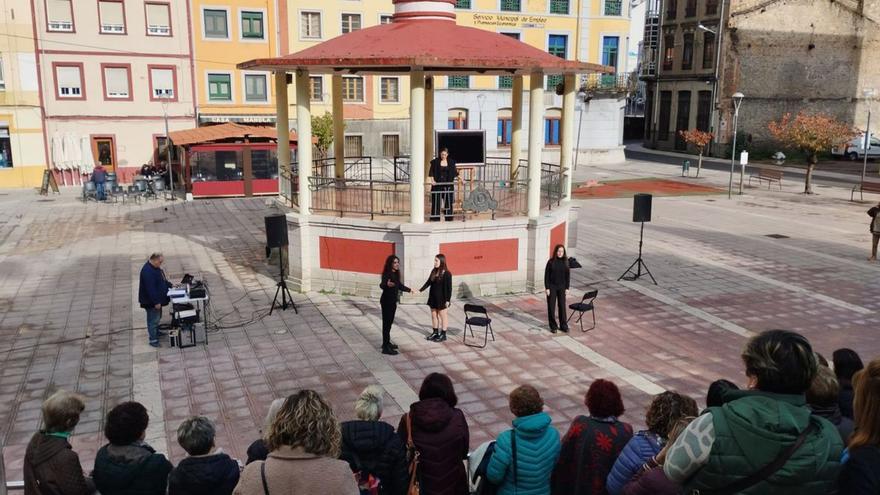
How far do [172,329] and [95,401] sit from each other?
→ 2322mm

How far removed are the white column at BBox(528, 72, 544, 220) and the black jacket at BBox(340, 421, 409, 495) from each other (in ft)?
34.3

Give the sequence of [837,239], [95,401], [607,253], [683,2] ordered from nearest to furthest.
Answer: [95,401]
[607,253]
[837,239]
[683,2]

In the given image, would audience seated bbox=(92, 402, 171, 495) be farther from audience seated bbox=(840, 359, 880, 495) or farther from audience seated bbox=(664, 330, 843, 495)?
audience seated bbox=(840, 359, 880, 495)

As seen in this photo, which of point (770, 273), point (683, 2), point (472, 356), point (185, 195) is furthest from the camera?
point (683, 2)

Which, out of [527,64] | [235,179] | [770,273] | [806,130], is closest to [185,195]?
[235,179]

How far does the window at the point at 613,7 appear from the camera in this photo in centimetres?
4597

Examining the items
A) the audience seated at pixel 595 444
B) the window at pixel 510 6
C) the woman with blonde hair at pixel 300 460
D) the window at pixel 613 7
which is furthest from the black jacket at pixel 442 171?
the window at pixel 613 7

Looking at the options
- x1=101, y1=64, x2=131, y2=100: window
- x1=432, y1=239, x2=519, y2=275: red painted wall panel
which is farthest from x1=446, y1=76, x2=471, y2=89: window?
x1=432, y1=239, x2=519, y2=275: red painted wall panel

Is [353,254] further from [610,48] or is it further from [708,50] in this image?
[708,50]

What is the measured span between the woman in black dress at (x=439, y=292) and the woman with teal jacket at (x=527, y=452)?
663 cm

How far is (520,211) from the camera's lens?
16062 millimetres

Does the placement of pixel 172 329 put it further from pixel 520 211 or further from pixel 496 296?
pixel 520 211

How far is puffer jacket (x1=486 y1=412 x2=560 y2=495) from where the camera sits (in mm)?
5195

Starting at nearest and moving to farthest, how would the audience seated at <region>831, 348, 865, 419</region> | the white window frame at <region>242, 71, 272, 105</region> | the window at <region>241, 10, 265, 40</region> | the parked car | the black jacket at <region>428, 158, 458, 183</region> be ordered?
the audience seated at <region>831, 348, 865, 419</region> → the black jacket at <region>428, 158, 458, 183</region> → the window at <region>241, 10, 265, 40</region> → the white window frame at <region>242, 71, 272, 105</region> → the parked car
